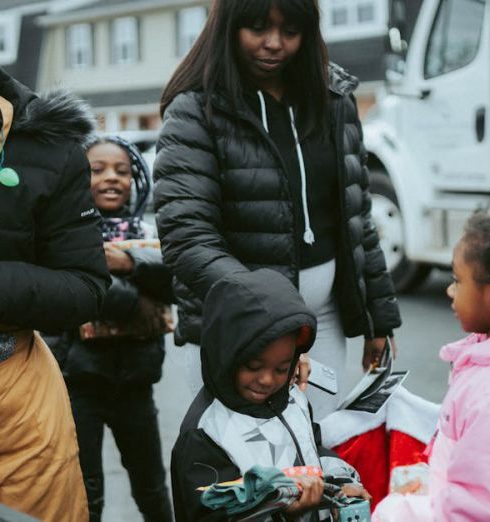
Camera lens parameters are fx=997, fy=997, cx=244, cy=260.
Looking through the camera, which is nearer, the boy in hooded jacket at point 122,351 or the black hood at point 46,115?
the black hood at point 46,115

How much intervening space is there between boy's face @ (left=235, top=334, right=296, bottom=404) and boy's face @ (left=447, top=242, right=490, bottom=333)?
472 millimetres

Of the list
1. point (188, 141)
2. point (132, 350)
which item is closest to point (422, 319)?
point (132, 350)

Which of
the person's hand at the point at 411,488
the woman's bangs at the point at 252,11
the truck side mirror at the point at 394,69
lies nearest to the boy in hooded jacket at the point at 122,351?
the woman's bangs at the point at 252,11

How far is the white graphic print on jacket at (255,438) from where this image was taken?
2285 millimetres

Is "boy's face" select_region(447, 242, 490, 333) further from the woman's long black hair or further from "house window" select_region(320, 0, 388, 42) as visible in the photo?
"house window" select_region(320, 0, 388, 42)

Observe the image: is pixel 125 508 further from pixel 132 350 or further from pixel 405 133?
pixel 405 133

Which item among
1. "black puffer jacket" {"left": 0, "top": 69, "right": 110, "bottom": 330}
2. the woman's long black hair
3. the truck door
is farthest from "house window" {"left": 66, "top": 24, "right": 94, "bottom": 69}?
"black puffer jacket" {"left": 0, "top": 69, "right": 110, "bottom": 330}

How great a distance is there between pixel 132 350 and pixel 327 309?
0.75 meters

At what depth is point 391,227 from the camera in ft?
29.0

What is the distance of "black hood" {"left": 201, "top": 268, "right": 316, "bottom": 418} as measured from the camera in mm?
2248

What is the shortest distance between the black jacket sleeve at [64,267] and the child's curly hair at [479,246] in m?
0.91

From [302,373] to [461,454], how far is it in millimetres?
519

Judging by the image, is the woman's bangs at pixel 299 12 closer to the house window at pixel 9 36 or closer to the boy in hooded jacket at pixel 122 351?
the boy in hooded jacket at pixel 122 351

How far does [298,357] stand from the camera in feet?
8.13
